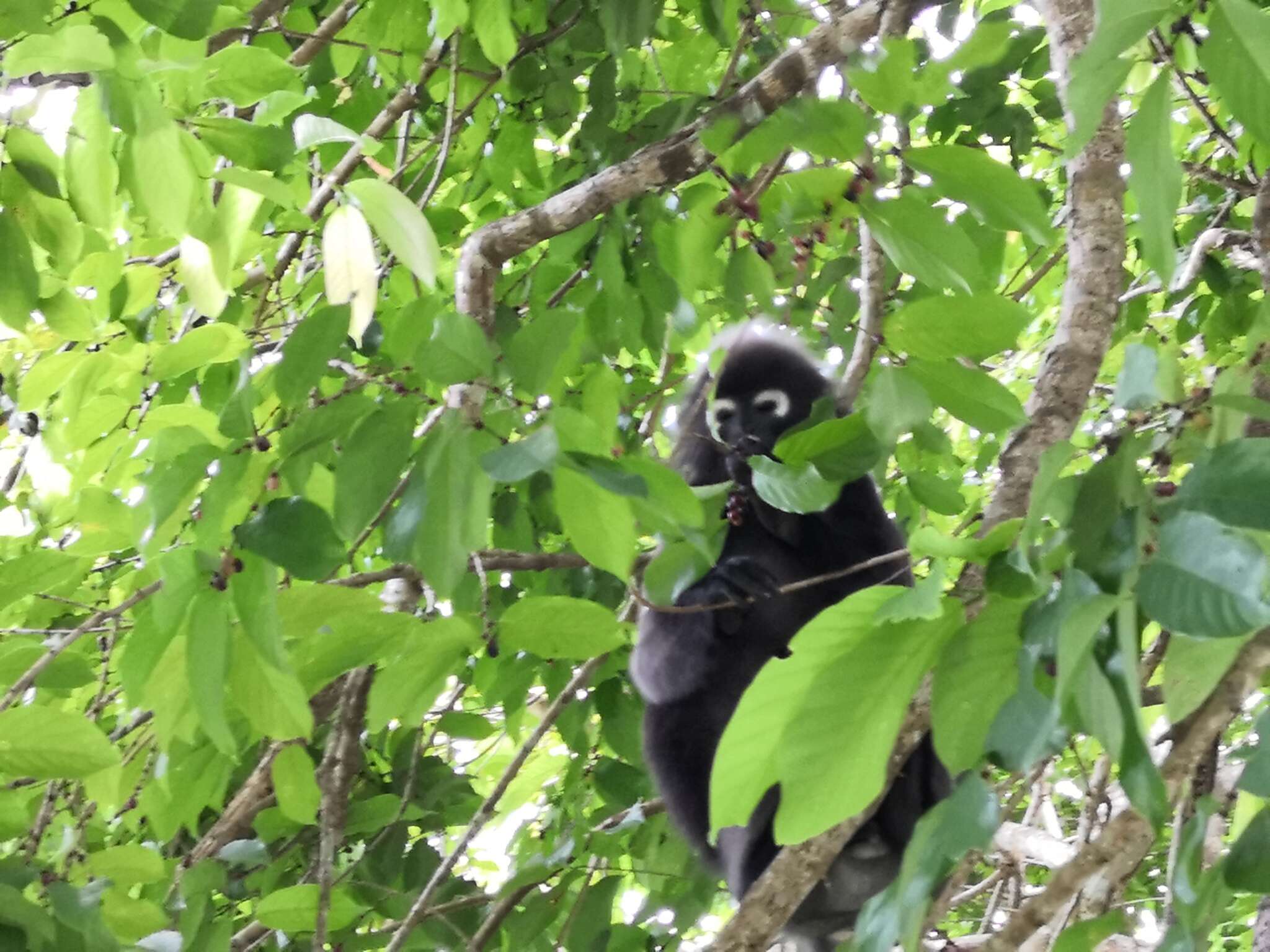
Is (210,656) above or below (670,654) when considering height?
above

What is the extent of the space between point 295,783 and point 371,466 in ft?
2.85

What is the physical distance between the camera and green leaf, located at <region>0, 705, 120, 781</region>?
1.07 metres

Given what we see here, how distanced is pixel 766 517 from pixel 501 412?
1.70m

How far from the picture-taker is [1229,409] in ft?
2.74

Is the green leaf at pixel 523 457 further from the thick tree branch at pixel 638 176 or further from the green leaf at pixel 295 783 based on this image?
the green leaf at pixel 295 783

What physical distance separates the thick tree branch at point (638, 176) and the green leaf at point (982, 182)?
416 millimetres

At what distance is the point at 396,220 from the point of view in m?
1.10

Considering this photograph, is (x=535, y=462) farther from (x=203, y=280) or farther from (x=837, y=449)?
(x=203, y=280)

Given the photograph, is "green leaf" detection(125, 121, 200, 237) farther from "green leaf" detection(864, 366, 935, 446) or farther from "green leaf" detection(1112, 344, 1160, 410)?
"green leaf" detection(1112, 344, 1160, 410)

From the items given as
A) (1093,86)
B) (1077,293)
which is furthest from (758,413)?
(1093,86)

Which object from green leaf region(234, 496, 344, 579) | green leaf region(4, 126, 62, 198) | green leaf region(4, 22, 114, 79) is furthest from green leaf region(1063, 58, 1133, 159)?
green leaf region(4, 126, 62, 198)

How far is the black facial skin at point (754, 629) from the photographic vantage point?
7.41 feet

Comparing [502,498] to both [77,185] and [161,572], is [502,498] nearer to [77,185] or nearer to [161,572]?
[77,185]

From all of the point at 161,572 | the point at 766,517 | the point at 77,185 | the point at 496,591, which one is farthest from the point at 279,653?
the point at 766,517
